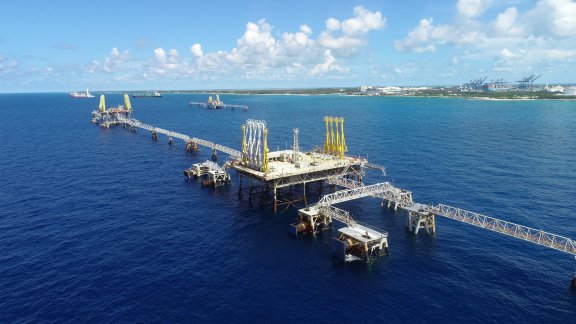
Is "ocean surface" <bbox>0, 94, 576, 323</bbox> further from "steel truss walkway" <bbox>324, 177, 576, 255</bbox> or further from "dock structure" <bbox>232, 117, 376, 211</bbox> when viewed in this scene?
"dock structure" <bbox>232, 117, 376, 211</bbox>

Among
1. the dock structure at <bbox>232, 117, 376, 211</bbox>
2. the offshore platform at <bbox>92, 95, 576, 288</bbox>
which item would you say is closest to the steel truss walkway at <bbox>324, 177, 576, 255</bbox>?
the offshore platform at <bbox>92, 95, 576, 288</bbox>

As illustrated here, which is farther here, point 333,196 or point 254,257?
point 333,196

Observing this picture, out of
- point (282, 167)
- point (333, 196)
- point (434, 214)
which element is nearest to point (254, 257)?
point (333, 196)

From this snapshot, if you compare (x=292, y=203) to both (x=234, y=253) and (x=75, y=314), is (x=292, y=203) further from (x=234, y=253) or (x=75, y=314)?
(x=75, y=314)

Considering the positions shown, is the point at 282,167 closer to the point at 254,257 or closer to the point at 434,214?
the point at 254,257

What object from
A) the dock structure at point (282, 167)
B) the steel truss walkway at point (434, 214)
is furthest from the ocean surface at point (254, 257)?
the dock structure at point (282, 167)

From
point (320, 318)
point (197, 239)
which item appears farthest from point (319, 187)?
point (320, 318)

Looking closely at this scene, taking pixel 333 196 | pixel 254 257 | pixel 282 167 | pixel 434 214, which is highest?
pixel 282 167

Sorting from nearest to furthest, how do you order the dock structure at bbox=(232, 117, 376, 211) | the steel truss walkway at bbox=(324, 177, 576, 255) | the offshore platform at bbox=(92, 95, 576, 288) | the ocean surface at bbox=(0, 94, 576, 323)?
the ocean surface at bbox=(0, 94, 576, 323)
the steel truss walkway at bbox=(324, 177, 576, 255)
the offshore platform at bbox=(92, 95, 576, 288)
the dock structure at bbox=(232, 117, 376, 211)

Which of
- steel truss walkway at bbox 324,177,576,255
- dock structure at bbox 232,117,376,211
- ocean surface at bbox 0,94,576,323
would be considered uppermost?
dock structure at bbox 232,117,376,211
